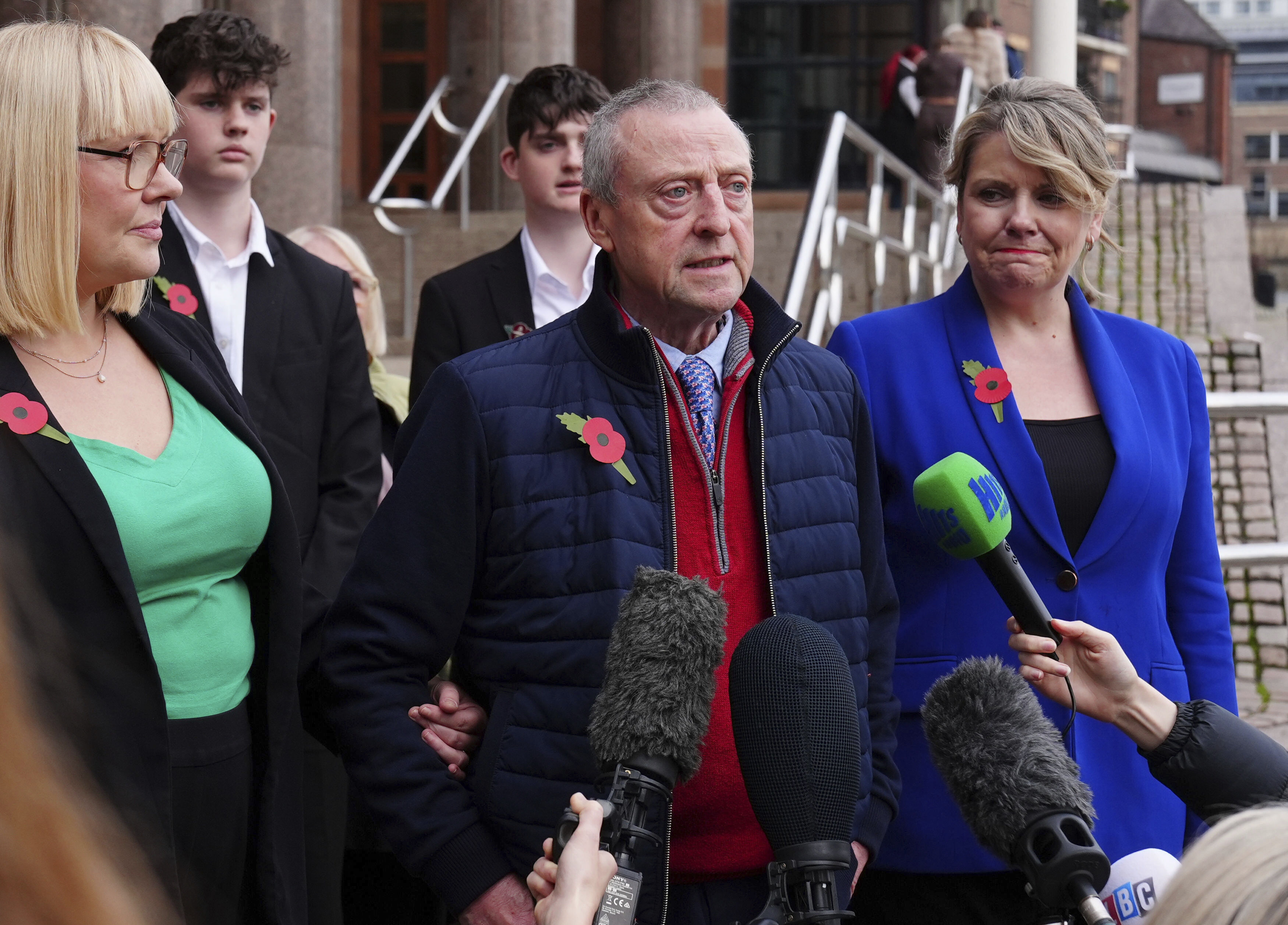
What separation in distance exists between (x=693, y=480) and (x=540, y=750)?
0.50 metres

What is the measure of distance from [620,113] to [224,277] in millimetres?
1379

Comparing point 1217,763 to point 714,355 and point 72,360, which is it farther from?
point 72,360

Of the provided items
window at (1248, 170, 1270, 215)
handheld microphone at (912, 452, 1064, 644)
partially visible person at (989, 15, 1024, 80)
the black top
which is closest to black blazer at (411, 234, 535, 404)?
the black top

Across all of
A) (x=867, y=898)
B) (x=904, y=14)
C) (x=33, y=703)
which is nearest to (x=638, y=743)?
(x=33, y=703)

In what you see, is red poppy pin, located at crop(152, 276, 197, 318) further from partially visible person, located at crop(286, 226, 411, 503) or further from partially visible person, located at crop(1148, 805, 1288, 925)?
partially visible person, located at crop(1148, 805, 1288, 925)

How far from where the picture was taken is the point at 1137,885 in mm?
1972

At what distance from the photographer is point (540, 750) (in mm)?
2373

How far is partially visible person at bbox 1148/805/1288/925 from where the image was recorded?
1.22m

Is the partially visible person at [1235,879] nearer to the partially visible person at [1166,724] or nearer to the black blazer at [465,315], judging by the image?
the partially visible person at [1166,724]

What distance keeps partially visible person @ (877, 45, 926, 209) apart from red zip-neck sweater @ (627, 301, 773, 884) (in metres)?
8.98

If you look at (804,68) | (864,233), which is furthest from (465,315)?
(804,68)

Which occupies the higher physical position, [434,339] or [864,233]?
[864,233]

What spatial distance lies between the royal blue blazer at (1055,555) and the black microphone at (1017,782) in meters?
0.71

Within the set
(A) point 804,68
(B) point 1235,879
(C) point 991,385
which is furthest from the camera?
(A) point 804,68
